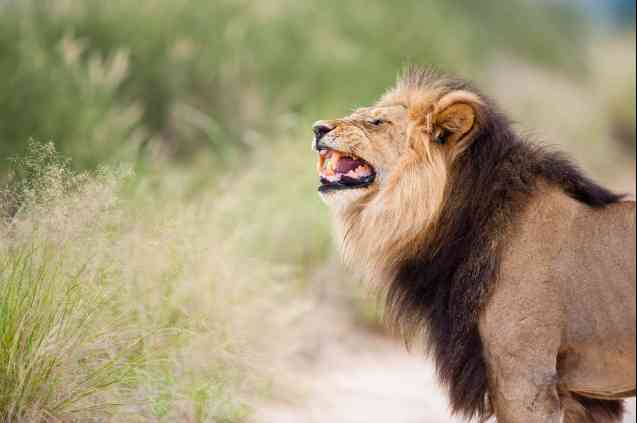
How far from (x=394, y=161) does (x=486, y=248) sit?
0.67 meters

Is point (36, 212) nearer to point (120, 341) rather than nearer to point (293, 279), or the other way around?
point (120, 341)

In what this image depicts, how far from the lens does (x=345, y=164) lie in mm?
4320

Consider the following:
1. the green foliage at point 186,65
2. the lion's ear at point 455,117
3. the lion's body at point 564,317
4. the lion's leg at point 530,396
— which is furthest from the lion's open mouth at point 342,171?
the green foliage at point 186,65

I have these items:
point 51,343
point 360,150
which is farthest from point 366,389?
point 51,343

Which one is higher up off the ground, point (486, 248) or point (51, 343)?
point (486, 248)

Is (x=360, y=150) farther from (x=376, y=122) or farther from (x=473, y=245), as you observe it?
(x=473, y=245)

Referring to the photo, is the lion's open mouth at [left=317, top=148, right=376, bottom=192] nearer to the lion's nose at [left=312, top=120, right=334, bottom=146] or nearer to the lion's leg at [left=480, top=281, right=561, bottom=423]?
the lion's nose at [left=312, top=120, right=334, bottom=146]

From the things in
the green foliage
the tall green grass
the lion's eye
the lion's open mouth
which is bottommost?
the tall green grass

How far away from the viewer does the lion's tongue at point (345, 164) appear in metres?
4.29

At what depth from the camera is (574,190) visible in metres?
3.78

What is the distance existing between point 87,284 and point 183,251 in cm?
121

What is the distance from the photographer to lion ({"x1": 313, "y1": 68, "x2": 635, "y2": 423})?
346 centimetres

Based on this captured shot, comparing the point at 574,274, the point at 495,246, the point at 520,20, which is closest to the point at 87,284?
the point at 495,246

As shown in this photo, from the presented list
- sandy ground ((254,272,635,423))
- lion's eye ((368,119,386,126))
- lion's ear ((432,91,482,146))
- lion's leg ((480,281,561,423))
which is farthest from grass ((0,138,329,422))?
lion's leg ((480,281,561,423))
